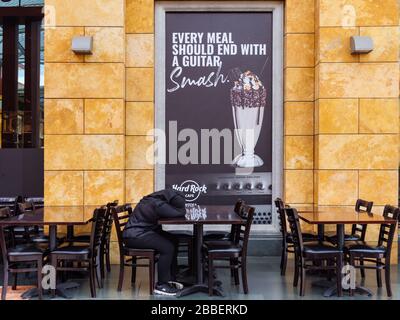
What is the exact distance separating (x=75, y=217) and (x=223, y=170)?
2796 mm

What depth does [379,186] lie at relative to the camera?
722 cm

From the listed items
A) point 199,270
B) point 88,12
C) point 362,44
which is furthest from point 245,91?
point 199,270

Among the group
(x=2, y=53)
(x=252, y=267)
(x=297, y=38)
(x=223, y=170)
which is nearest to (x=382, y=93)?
(x=297, y=38)

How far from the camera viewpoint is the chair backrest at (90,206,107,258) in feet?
17.5

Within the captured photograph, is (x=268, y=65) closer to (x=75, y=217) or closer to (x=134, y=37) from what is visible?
(x=134, y=37)

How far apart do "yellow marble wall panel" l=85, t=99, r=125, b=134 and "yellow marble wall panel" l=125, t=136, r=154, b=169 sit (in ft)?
1.49

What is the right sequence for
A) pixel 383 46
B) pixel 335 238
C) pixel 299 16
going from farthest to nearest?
1. pixel 299 16
2. pixel 383 46
3. pixel 335 238

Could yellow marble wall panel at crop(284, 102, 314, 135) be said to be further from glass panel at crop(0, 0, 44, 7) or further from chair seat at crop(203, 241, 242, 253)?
glass panel at crop(0, 0, 44, 7)

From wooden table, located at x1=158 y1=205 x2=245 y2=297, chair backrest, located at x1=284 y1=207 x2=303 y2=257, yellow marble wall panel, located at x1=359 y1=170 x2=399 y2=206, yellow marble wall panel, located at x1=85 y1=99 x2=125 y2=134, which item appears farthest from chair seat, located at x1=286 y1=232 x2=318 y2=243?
yellow marble wall panel, located at x1=85 y1=99 x2=125 y2=134

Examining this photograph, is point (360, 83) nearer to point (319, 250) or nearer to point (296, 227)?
point (296, 227)

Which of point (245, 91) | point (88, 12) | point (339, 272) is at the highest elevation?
point (88, 12)

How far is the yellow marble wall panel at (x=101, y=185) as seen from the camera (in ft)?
23.5

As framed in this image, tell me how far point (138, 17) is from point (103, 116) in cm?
167
